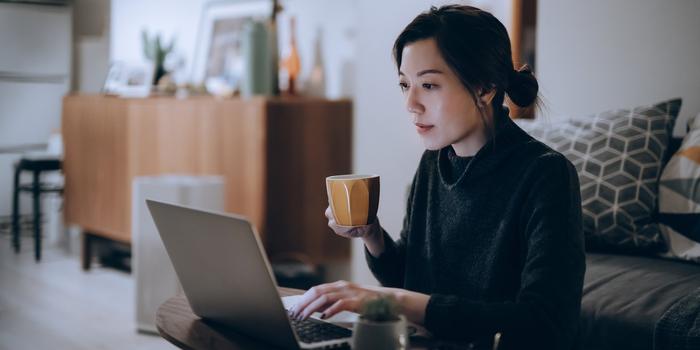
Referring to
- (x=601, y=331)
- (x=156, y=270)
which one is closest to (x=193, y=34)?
(x=156, y=270)

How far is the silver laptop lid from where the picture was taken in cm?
97

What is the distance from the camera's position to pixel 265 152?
3.62 meters

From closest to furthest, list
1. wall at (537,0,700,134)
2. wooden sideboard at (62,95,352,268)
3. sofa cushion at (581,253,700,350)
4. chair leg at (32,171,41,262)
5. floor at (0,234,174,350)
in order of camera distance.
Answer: sofa cushion at (581,253,700,350) < wall at (537,0,700,134) < floor at (0,234,174,350) < wooden sideboard at (62,95,352,268) < chair leg at (32,171,41,262)

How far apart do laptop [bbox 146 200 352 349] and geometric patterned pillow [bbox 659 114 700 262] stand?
1239mm

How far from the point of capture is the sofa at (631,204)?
1.79 metres

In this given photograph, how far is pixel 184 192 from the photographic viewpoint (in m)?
3.27

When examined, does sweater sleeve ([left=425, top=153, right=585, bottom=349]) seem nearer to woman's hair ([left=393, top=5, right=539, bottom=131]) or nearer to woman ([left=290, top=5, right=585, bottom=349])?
woman ([left=290, top=5, right=585, bottom=349])

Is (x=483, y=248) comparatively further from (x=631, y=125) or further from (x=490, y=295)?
(x=631, y=125)

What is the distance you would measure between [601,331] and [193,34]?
355 cm

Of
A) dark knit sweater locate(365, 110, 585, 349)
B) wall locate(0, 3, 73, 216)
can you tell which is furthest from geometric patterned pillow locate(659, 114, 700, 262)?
wall locate(0, 3, 73, 216)

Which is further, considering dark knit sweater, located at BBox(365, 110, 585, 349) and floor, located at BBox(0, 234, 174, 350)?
floor, located at BBox(0, 234, 174, 350)

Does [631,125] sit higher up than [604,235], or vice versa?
[631,125]

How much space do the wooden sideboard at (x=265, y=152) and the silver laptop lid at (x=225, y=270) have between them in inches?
97.5

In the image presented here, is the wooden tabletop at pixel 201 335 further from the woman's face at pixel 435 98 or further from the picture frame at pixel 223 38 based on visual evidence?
the picture frame at pixel 223 38
